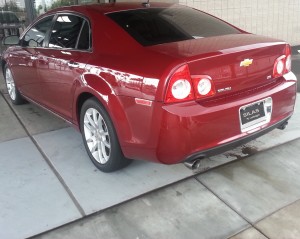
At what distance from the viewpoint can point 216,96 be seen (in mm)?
2490

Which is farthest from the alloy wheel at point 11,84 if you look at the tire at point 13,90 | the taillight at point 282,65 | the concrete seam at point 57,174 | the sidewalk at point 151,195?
the taillight at point 282,65

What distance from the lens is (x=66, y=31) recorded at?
3.51 meters

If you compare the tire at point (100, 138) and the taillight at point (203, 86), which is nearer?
the taillight at point (203, 86)

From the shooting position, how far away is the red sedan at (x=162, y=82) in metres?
2.37

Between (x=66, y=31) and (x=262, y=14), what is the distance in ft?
22.1

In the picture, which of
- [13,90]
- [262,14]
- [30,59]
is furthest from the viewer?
[262,14]

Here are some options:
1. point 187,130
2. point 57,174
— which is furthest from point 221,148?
point 57,174

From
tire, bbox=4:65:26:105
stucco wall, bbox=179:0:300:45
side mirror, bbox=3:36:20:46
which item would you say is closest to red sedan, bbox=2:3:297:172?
side mirror, bbox=3:36:20:46

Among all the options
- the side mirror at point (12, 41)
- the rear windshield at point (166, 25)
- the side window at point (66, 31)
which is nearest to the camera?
the rear windshield at point (166, 25)

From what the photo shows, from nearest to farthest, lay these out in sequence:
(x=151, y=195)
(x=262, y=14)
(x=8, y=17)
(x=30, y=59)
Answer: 1. (x=151, y=195)
2. (x=30, y=59)
3. (x=8, y=17)
4. (x=262, y=14)

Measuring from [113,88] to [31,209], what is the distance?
112 centimetres

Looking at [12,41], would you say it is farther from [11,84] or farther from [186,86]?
[186,86]

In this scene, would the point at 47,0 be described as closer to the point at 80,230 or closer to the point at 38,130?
the point at 38,130

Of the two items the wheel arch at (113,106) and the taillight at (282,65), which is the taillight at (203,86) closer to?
the wheel arch at (113,106)
